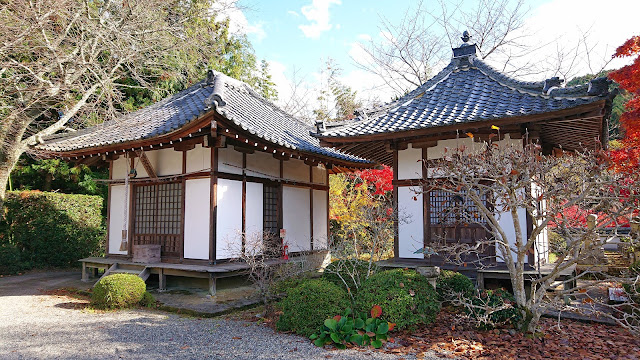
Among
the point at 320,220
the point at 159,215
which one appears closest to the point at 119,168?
the point at 159,215

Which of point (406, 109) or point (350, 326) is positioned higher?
point (406, 109)

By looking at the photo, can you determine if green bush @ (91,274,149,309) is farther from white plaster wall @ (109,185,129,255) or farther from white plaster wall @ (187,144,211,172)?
white plaster wall @ (109,185,129,255)

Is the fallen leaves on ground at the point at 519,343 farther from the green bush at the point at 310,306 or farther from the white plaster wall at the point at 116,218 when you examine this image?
the white plaster wall at the point at 116,218

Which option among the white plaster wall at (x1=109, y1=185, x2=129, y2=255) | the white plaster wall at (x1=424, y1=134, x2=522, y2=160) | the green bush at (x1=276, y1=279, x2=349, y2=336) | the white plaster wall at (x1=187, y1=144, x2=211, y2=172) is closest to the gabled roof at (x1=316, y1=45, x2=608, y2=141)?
the white plaster wall at (x1=424, y1=134, x2=522, y2=160)

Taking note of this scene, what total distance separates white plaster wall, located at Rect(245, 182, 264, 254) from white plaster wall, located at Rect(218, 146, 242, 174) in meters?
0.52

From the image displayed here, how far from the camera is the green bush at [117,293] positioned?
708 cm

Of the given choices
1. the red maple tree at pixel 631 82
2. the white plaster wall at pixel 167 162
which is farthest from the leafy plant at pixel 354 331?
the red maple tree at pixel 631 82

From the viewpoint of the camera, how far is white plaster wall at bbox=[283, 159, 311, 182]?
11.0 metres

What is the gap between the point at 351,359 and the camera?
452 cm

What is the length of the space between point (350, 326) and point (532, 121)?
15.7ft

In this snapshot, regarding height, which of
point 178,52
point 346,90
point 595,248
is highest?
point 346,90

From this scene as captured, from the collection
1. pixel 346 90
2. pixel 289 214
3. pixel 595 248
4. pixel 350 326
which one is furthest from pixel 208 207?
pixel 346 90

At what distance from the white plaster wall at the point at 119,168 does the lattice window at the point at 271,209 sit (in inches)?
146

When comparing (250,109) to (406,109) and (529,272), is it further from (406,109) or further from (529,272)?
(529,272)
